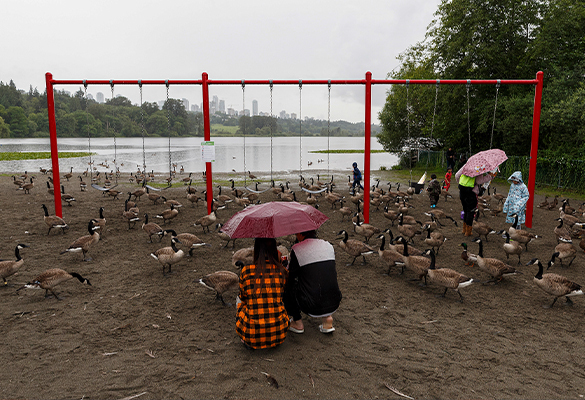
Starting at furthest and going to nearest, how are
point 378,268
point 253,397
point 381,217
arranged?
point 381,217 → point 378,268 → point 253,397

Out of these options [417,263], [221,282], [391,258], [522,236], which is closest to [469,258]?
[417,263]

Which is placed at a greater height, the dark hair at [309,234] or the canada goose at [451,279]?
the dark hair at [309,234]

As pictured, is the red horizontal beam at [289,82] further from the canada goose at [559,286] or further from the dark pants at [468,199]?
the canada goose at [559,286]

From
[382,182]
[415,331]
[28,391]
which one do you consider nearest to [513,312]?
[415,331]

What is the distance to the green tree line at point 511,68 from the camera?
23109 millimetres

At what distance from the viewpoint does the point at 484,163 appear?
37.2ft

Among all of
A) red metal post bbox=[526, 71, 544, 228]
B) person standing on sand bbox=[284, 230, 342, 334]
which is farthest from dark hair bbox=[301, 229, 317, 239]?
red metal post bbox=[526, 71, 544, 228]

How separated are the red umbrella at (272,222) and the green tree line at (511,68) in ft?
58.2

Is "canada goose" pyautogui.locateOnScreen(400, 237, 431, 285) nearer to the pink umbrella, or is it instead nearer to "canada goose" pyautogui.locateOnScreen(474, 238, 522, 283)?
"canada goose" pyautogui.locateOnScreen(474, 238, 522, 283)

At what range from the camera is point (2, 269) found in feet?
25.9

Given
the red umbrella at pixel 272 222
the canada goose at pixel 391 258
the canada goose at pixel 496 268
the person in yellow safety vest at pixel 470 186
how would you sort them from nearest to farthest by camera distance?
the red umbrella at pixel 272 222 < the canada goose at pixel 496 268 < the canada goose at pixel 391 258 < the person in yellow safety vest at pixel 470 186

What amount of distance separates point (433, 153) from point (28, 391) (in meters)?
38.0

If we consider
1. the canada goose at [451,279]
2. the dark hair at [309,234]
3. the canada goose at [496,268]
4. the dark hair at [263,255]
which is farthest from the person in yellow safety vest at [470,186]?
the dark hair at [263,255]

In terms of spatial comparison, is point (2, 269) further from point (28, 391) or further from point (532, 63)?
point (532, 63)
